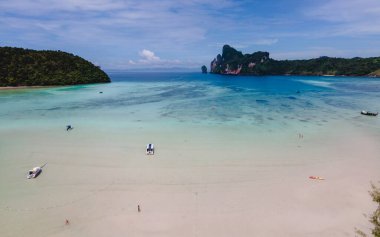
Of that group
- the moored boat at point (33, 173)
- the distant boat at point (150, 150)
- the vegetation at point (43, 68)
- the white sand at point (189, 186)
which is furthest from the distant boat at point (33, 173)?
the vegetation at point (43, 68)

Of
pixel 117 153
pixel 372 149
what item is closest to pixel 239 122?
pixel 372 149

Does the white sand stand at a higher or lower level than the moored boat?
Answer: lower

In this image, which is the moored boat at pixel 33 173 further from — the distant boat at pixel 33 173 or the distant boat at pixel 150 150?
the distant boat at pixel 150 150

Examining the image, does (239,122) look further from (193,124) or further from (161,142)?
(161,142)

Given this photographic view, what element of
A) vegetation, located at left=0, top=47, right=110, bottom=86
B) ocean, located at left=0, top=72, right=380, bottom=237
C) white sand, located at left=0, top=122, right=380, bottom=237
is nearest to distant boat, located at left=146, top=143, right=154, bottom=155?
ocean, located at left=0, top=72, right=380, bottom=237

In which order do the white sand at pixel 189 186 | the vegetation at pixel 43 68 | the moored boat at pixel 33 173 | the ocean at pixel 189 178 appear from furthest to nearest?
the vegetation at pixel 43 68, the moored boat at pixel 33 173, the ocean at pixel 189 178, the white sand at pixel 189 186

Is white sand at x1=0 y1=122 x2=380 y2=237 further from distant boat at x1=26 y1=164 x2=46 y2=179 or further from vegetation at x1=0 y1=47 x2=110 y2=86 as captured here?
vegetation at x1=0 y1=47 x2=110 y2=86

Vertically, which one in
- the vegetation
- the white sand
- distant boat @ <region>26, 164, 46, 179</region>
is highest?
the vegetation
